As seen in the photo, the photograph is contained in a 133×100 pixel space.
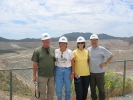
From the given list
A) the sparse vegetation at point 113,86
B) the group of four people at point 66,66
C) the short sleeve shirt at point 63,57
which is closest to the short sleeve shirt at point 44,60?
the group of four people at point 66,66

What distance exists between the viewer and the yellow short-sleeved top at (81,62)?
5012mm

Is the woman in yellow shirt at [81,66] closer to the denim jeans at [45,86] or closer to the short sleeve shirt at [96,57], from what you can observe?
the short sleeve shirt at [96,57]

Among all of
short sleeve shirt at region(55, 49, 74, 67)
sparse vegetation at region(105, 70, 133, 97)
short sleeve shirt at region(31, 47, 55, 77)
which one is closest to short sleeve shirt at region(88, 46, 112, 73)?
short sleeve shirt at region(55, 49, 74, 67)

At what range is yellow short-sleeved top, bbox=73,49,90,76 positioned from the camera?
16.4ft

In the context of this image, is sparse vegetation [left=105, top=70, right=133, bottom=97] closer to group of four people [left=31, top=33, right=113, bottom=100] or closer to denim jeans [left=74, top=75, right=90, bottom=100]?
group of four people [left=31, top=33, right=113, bottom=100]

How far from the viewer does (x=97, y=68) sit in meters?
5.23

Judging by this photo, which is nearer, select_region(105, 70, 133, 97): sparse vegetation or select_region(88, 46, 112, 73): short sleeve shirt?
select_region(88, 46, 112, 73): short sleeve shirt

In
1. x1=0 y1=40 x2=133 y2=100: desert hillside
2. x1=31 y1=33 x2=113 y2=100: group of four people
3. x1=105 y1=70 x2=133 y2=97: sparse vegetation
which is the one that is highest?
x1=31 y1=33 x2=113 y2=100: group of four people

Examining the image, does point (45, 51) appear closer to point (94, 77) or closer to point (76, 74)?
point (76, 74)

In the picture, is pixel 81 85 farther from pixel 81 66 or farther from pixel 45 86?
pixel 45 86

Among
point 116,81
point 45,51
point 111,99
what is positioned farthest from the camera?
point 116,81

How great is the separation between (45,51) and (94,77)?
4.49ft

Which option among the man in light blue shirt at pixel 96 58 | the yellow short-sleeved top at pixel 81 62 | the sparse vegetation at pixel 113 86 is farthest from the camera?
the sparse vegetation at pixel 113 86

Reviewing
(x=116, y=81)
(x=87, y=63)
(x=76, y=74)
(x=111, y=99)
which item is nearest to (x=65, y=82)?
(x=76, y=74)
